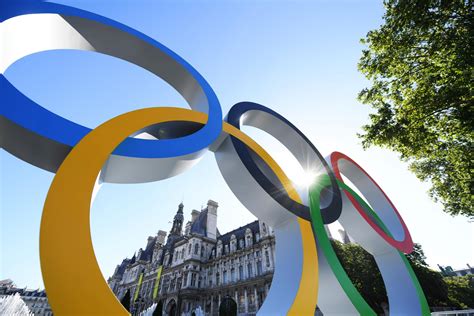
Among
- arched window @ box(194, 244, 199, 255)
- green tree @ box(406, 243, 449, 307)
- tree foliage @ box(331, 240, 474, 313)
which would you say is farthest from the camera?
arched window @ box(194, 244, 199, 255)

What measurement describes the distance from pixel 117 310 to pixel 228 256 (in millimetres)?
37261

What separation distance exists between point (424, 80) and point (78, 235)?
12147mm

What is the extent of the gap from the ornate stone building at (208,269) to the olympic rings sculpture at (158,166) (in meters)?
26.2

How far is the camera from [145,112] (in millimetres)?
5094

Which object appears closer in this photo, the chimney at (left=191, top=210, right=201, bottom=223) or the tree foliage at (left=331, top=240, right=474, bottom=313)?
the tree foliage at (left=331, top=240, right=474, bottom=313)

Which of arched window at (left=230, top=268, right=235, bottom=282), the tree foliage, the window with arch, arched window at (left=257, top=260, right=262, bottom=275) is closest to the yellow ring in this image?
the tree foliage

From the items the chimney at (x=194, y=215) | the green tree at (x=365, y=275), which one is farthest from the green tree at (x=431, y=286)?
the chimney at (x=194, y=215)

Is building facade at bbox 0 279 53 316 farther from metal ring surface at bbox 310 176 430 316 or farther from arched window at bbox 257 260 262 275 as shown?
metal ring surface at bbox 310 176 430 316

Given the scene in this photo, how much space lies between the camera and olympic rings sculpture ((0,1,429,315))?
317 cm

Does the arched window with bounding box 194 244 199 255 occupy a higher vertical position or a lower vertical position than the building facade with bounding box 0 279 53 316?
higher

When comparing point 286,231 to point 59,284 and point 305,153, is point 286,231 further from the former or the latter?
point 59,284

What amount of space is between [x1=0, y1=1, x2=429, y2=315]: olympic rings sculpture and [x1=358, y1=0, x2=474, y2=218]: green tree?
4.24 metres

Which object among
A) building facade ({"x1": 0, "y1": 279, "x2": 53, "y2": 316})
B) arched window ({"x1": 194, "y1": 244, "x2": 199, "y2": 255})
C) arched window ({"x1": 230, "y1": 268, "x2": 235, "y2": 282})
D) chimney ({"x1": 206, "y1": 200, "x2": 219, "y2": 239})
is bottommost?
building facade ({"x1": 0, "y1": 279, "x2": 53, "y2": 316})

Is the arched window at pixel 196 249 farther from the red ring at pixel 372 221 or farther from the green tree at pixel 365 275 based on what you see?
the red ring at pixel 372 221
